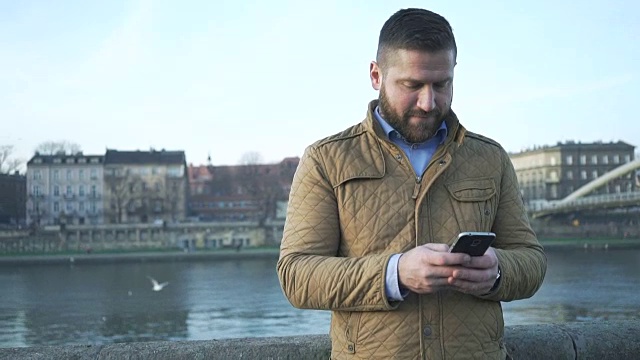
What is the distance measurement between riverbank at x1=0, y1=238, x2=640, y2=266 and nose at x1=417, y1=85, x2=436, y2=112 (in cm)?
4324

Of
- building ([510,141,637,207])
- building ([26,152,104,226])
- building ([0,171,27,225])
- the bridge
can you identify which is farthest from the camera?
building ([510,141,637,207])

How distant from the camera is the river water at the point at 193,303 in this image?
816 inches

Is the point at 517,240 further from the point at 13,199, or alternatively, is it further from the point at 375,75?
the point at 13,199

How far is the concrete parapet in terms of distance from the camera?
2.54 m

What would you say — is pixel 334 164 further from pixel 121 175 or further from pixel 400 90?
pixel 121 175

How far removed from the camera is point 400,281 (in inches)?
57.6

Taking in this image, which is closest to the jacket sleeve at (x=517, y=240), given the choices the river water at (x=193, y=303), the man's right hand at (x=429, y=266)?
the man's right hand at (x=429, y=266)

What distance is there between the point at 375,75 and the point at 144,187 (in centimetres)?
5829

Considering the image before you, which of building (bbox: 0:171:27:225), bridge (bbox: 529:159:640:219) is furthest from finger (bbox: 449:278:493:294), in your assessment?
building (bbox: 0:171:27:225)

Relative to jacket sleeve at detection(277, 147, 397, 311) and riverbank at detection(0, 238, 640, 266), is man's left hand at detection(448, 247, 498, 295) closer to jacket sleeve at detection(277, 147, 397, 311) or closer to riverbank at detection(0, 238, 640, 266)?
jacket sleeve at detection(277, 147, 397, 311)

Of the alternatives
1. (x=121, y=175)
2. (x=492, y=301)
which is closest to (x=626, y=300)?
(x=492, y=301)

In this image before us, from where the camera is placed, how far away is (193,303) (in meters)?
26.9

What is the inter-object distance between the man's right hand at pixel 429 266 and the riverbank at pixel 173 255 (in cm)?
4332

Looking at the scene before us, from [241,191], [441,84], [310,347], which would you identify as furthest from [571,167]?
[441,84]
